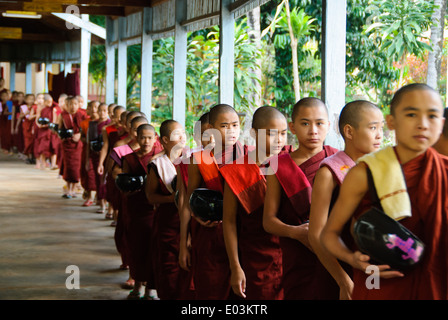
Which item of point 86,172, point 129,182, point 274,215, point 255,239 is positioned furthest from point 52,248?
point 274,215

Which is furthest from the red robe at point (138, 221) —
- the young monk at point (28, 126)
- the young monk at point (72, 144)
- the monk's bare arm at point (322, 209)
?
the young monk at point (28, 126)

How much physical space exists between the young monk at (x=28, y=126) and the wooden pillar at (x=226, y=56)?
10.6 meters

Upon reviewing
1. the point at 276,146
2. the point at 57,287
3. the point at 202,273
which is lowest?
the point at 57,287

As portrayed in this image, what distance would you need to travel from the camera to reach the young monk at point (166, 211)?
4758 millimetres

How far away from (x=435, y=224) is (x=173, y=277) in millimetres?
3005

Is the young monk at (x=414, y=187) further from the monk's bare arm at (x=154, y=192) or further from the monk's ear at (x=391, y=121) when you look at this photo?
the monk's bare arm at (x=154, y=192)

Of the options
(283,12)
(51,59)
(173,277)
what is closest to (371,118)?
(173,277)

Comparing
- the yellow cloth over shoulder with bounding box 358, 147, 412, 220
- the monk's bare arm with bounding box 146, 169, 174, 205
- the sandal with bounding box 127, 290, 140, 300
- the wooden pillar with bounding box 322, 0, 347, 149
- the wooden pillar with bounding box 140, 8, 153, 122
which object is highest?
the wooden pillar with bounding box 140, 8, 153, 122

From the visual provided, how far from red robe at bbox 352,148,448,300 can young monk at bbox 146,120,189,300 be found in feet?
9.27

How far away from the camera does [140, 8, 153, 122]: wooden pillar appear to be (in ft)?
32.8

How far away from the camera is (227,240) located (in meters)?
3.33

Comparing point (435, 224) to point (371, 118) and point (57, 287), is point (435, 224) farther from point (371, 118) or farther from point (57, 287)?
point (57, 287)

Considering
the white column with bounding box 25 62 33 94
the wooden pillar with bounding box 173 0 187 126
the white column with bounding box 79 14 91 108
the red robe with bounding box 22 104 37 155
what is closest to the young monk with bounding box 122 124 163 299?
the wooden pillar with bounding box 173 0 187 126

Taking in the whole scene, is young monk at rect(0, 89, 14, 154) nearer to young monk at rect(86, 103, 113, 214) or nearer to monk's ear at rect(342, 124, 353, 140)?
young monk at rect(86, 103, 113, 214)
